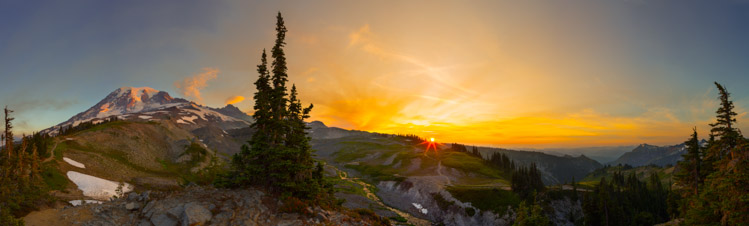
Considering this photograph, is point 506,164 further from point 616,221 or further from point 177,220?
point 177,220

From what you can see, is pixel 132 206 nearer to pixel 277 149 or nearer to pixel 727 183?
pixel 277 149

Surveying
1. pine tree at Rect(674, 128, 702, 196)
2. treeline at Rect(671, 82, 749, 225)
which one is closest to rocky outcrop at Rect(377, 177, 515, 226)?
pine tree at Rect(674, 128, 702, 196)

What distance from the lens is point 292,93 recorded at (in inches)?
1421

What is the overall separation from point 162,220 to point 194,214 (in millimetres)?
2305

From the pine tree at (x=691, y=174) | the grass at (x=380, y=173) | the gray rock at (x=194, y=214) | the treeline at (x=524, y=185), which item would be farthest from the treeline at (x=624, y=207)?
the gray rock at (x=194, y=214)

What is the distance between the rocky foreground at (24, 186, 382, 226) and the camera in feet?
75.2

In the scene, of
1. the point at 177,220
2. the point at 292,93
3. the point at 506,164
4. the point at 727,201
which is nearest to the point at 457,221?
the point at 727,201

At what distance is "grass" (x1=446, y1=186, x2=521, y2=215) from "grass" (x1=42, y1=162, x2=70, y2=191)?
88864 millimetres

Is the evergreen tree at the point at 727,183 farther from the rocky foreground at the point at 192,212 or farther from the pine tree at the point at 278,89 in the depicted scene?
the pine tree at the point at 278,89

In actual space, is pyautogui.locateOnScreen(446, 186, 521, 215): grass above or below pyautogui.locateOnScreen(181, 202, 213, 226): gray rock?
below

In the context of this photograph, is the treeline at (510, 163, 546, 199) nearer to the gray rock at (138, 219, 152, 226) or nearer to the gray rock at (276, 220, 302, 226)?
the gray rock at (276, 220, 302, 226)

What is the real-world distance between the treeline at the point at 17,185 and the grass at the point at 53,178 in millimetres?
1620

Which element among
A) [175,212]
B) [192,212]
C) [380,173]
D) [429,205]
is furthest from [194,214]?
[380,173]

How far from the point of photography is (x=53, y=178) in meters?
57.0
